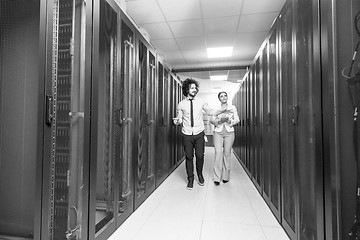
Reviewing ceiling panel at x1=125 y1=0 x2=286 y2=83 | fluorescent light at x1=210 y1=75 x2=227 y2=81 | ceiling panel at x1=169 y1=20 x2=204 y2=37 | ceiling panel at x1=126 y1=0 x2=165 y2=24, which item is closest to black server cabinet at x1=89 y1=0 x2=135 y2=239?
ceiling panel at x1=126 y1=0 x2=165 y2=24

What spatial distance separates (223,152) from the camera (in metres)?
3.46

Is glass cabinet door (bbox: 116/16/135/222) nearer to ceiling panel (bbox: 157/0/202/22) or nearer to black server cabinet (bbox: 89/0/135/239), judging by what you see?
black server cabinet (bbox: 89/0/135/239)

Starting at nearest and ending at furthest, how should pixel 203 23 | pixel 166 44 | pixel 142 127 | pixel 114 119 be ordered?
1. pixel 114 119
2. pixel 142 127
3. pixel 203 23
4. pixel 166 44

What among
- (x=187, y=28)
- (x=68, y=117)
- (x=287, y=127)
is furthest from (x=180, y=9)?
(x=68, y=117)

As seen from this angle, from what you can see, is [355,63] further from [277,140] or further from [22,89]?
[22,89]

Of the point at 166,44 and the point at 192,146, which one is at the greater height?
the point at 166,44

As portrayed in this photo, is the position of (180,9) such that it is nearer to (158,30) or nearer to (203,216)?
(158,30)

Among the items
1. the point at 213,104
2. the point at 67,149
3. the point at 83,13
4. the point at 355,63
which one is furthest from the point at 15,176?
the point at 213,104

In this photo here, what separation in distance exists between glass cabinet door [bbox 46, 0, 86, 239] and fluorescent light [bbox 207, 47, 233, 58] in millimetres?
4263

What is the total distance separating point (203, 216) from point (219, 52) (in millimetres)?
4398

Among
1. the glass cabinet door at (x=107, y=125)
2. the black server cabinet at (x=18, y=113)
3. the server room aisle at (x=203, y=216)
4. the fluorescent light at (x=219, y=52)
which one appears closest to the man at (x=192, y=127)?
the server room aisle at (x=203, y=216)

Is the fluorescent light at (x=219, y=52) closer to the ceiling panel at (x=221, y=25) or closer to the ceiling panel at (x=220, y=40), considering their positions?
the ceiling panel at (x=220, y=40)

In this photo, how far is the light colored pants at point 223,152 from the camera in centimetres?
335

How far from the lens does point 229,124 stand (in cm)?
A: 343
